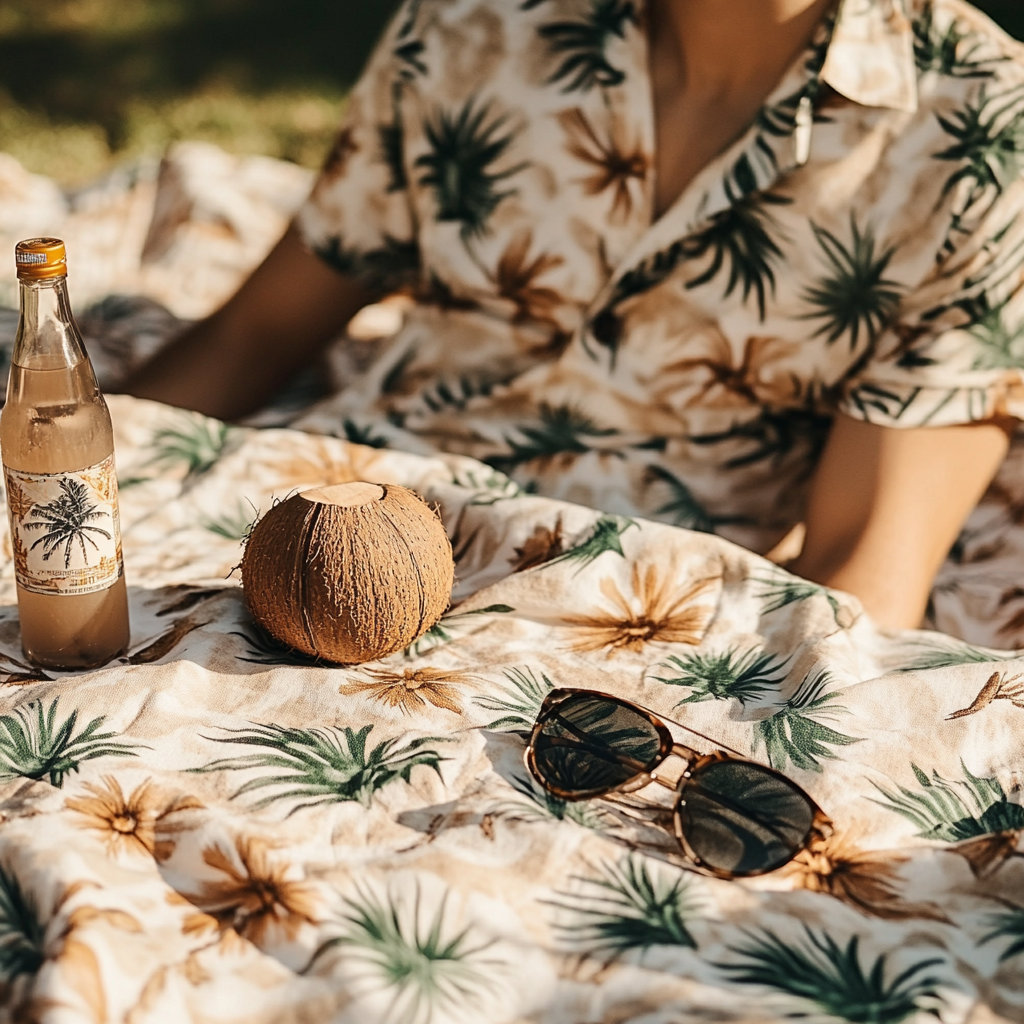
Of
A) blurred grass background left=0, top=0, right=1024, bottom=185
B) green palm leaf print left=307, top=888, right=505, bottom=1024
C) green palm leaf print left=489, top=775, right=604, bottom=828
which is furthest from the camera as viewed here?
blurred grass background left=0, top=0, right=1024, bottom=185

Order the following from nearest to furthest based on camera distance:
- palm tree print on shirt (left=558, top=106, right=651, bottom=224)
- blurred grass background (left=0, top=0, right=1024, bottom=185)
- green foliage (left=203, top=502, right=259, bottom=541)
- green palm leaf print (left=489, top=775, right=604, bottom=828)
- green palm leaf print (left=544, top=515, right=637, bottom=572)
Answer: green palm leaf print (left=489, top=775, right=604, bottom=828) → green palm leaf print (left=544, top=515, right=637, bottom=572) → green foliage (left=203, top=502, right=259, bottom=541) → palm tree print on shirt (left=558, top=106, right=651, bottom=224) → blurred grass background (left=0, top=0, right=1024, bottom=185)

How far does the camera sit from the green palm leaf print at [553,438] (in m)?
1.25

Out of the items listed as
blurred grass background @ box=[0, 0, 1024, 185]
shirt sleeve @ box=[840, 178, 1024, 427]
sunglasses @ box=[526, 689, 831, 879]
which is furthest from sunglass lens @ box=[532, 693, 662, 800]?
blurred grass background @ box=[0, 0, 1024, 185]

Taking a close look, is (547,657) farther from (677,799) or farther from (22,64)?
(22,64)

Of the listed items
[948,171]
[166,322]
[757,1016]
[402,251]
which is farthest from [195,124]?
[757,1016]

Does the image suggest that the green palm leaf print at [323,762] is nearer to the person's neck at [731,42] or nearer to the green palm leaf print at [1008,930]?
the green palm leaf print at [1008,930]

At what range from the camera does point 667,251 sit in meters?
1.18

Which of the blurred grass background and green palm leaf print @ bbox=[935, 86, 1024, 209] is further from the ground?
green palm leaf print @ bbox=[935, 86, 1024, 209]

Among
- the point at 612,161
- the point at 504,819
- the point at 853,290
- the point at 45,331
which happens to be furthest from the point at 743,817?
the point at 612,161

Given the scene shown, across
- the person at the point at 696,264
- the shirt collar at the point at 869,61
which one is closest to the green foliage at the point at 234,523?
the person at the point at 696,264

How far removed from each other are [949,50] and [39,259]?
876 mm

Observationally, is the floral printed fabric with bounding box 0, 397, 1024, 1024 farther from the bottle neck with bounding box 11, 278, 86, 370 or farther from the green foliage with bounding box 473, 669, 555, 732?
the bottle neck with bounding box 11, 278, 86, 370

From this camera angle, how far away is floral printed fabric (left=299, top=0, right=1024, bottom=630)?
1.11 metres

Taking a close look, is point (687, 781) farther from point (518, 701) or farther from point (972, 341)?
point (972, 341)
